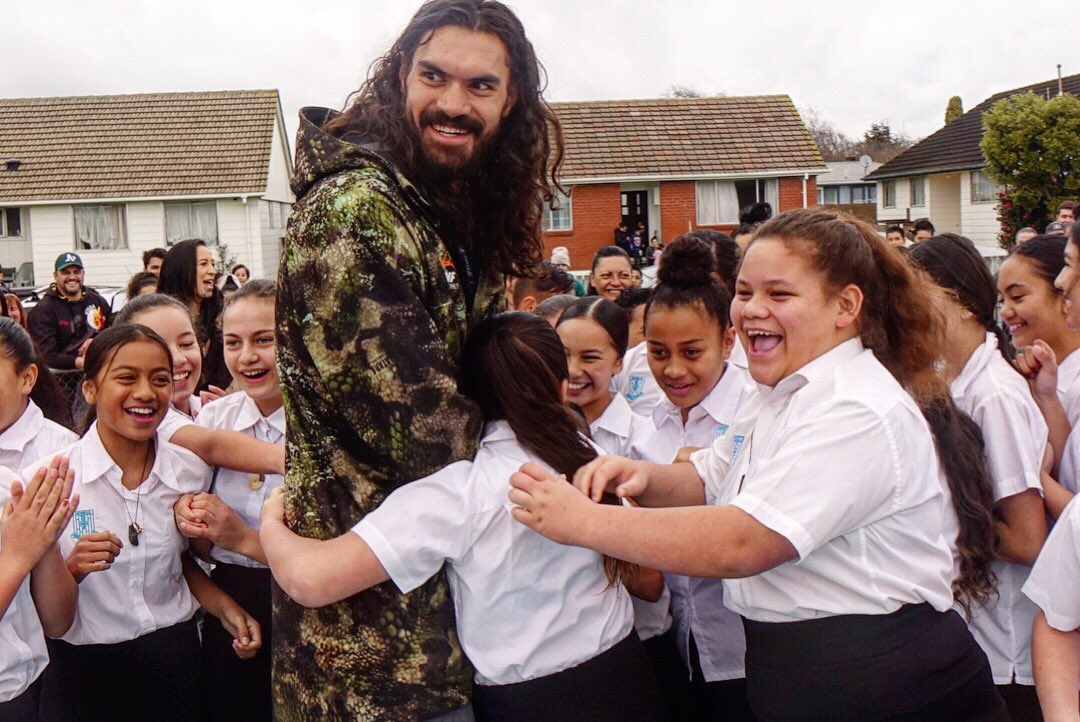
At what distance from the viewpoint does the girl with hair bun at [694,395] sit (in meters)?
3.10

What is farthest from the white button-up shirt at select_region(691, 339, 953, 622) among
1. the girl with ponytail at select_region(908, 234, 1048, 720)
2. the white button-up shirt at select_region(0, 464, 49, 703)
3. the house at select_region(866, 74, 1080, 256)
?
the house at select_region(866, 74, 1080, 256)

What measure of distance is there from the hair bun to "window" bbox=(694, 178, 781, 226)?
80.6ft

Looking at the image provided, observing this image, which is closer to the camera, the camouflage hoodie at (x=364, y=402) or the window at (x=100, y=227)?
the camouflage hoodie at (x=364, y=402)

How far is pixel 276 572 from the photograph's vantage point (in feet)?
7.04

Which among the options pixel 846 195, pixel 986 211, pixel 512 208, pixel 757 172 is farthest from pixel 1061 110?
pixel 846 195

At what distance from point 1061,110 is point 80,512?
759 inches

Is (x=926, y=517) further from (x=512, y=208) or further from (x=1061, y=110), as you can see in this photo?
(x=1061, y=110)

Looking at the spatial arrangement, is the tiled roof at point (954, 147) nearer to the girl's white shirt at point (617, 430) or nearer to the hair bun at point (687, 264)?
the hair bun at point (687, 264)

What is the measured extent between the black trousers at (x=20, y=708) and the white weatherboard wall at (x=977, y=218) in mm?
29678


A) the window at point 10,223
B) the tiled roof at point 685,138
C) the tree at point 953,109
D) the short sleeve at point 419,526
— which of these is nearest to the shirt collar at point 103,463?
the short sleeve at point 419,526

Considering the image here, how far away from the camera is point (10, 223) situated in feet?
91.2

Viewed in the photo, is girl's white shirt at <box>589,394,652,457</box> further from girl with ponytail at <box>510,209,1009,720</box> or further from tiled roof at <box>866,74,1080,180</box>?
tiled roof at <box>866,74,1080,180</box>

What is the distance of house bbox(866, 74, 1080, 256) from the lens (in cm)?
2958

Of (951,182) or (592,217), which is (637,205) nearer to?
(592,217)
